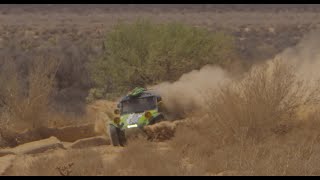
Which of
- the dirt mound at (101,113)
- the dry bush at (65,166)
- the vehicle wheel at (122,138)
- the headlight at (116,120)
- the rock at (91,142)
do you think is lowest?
the dirt mound at (101,113)

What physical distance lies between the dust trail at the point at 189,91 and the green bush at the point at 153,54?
2.10 meters

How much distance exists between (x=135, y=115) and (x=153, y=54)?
6597mm

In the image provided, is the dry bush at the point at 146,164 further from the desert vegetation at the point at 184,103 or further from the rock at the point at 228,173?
the rock at the point at 228,173

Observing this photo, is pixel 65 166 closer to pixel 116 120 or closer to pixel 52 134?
pixel 116 120

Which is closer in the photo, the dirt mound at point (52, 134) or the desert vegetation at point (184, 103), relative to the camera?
the desert vegetation at point (184, 103)

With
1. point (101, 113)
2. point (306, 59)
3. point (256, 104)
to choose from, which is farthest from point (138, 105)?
point (306, 59)

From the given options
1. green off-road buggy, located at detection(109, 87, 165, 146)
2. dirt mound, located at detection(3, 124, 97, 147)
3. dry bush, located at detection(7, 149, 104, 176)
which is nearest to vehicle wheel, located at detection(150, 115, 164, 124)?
green off-road buggy, located at detection(109, 87, 165, 146)

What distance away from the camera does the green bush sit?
27828 millimetres

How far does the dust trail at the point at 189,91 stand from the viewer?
2269 cm

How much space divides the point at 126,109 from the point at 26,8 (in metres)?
78.1

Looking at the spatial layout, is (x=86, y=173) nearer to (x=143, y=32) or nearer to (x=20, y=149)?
(x=20, y=149)

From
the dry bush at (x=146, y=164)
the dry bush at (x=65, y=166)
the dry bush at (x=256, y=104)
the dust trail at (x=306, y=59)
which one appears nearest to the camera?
the dry bush at (x=146, y=164)

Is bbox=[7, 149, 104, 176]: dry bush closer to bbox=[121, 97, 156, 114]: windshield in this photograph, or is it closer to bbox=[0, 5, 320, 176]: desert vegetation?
bbox=[0, 5, 320, 176]: desert vegetation

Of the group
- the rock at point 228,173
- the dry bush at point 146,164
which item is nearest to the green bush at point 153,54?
the dry bush at point 146,164
